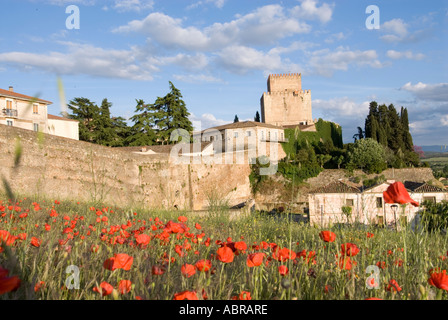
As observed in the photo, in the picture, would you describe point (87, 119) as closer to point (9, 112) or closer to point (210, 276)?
point (9, 112)

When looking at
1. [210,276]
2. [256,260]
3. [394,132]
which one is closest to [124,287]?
[210,276]

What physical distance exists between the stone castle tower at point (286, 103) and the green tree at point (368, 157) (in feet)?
63.1

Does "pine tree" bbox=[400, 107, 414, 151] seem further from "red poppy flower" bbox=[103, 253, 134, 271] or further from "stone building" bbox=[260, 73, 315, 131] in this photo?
"red poppy flower" bbox=[103, 253, 134, 271]

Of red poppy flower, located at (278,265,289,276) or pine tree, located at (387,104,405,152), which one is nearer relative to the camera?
red poppy flower, located at (278,265,289,276)

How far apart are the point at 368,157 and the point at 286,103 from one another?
76.1ft

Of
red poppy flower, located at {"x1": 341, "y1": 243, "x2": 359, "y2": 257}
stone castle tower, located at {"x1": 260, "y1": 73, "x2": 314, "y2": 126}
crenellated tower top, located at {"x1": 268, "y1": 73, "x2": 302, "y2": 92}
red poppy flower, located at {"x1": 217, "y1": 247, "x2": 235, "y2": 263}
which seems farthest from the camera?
crenellated tower top, located at {"x1": 268, "y1": 73, "x2": 302, "y2": 92}

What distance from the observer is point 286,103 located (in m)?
52.8

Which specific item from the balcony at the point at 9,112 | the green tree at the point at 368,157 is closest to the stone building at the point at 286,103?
the green tree at the point at 368,157

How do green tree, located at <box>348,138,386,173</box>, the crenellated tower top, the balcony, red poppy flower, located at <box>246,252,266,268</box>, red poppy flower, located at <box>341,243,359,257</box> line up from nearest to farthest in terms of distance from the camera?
red poppy flower, located at <box>246,252,266,268</box> → red poppy flower, located at <box>341,243,359,257</box> → the balcony → green tree, located at <box>348,138,386,173</box> → the crenellated tower top

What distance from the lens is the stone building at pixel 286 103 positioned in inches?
2057

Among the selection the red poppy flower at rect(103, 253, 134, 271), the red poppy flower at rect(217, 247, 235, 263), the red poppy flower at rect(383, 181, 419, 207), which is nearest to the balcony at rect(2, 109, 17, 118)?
the red poppy flower at rect(103, 253, 134, 271)

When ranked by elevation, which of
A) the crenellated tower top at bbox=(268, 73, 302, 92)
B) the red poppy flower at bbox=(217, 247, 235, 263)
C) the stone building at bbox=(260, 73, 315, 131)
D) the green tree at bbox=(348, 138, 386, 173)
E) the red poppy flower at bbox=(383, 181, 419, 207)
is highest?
the crenellated tower top at bbox=(268, 73, 302, 92)

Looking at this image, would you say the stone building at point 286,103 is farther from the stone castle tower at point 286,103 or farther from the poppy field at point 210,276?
the poppy field at point 210,276

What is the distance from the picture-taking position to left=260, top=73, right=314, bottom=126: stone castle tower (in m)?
52.2
